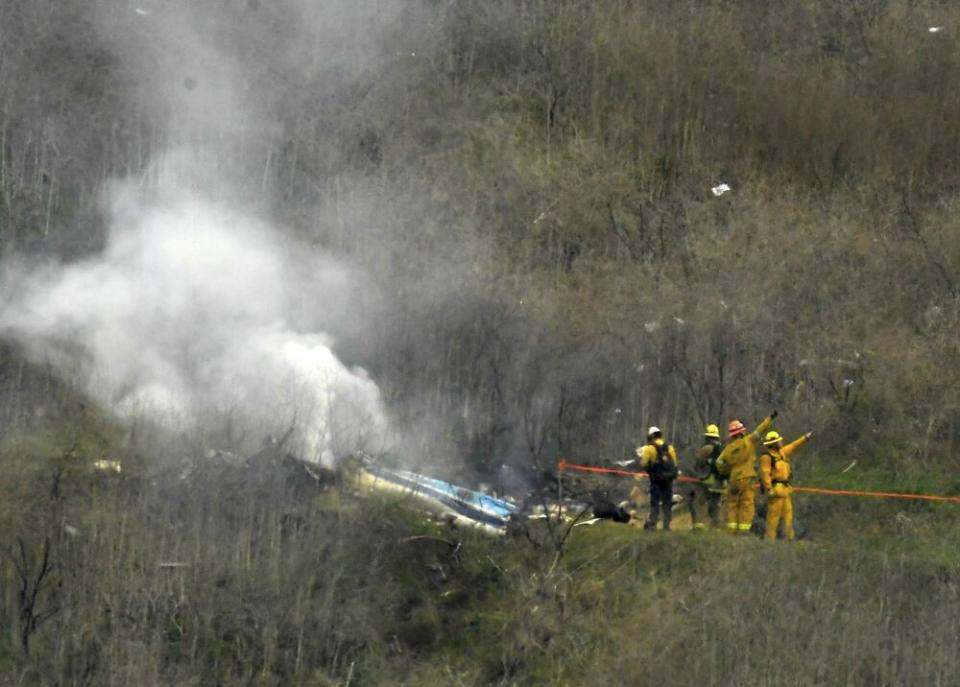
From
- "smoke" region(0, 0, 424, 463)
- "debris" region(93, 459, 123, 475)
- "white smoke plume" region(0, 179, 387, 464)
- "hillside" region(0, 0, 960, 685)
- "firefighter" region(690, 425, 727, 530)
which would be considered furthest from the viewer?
"smoke" region(0, 0, 424, 463)

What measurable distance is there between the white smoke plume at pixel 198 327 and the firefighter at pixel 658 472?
3.31 m

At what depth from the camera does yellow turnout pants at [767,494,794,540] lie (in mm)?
19359

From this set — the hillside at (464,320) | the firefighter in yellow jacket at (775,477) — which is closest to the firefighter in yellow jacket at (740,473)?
the firefighter in yellow jacket at (775,477)

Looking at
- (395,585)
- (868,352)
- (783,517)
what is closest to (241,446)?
(395,585)

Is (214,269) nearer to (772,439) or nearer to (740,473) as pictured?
(740,473)

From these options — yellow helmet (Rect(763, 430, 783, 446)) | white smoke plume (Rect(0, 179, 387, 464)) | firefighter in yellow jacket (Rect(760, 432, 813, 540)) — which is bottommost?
firefighter in yellow jacket (Rect(760, 432, 813, 540))

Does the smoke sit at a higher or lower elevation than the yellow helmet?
higher

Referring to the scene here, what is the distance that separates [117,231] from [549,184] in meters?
5.88

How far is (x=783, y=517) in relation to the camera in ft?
64.6

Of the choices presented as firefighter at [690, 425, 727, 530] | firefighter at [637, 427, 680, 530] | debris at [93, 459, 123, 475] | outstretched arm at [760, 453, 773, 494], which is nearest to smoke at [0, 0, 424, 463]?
debris at [93, 459, 123, 475]

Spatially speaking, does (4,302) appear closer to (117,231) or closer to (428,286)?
(117,231)

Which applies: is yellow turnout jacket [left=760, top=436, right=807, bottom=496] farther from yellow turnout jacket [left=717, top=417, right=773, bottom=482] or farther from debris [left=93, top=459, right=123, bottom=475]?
debris [left=93, top=459, right=123, bottom=475]

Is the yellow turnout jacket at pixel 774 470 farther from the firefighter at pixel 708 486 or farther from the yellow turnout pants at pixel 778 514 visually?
the firefighter at pixel 708 486

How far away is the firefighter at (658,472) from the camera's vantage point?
1944 centimetres
